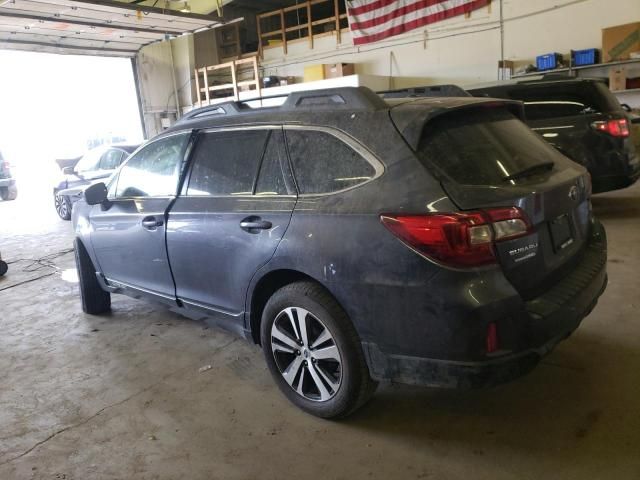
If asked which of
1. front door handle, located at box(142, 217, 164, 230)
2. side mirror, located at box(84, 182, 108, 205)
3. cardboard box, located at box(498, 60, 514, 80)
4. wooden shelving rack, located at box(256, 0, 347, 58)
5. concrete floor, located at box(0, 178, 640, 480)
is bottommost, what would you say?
concrete floor, located at box(0, 178, 640, 480)

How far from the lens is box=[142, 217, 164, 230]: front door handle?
11.4 ft

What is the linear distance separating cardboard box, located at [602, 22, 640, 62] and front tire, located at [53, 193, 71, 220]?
11.0 metres

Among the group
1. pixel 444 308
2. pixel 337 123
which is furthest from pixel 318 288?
pixel 337 123

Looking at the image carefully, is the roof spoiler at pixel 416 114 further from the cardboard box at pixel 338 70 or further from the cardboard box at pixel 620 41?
the cardboard box at pixel 338 70

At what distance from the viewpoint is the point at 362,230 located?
2.29 m

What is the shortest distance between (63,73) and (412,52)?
377 inches

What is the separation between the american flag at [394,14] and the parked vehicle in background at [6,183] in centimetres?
966

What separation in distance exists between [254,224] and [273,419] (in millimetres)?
1077

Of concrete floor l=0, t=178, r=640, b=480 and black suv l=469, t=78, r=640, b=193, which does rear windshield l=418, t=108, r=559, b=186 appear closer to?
concrete floor l=0, t=178, r=640, b=480

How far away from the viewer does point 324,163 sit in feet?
8.50

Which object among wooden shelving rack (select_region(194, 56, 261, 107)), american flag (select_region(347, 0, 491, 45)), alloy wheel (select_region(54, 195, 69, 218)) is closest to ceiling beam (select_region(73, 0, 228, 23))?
wooden shelving rack (select_region(194, 56, 261, 107))

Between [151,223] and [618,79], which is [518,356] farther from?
[618,79]

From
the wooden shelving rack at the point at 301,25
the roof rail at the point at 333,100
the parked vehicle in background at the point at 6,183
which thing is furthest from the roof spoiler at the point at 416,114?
the parked vehicle in background at the point at 6,183

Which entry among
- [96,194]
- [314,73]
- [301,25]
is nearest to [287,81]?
[314,73]
